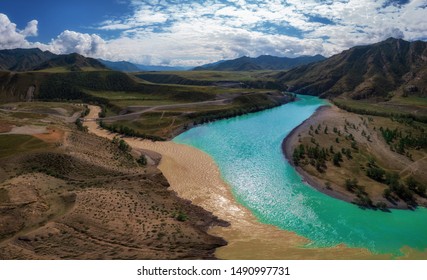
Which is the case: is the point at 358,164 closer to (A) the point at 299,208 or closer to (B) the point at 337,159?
(B) the point at 337,159

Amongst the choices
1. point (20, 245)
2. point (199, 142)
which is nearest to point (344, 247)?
point (20, 245)

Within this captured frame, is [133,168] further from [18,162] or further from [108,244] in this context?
[108,244]

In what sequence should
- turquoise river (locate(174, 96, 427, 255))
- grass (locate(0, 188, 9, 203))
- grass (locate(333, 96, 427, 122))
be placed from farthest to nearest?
grass (locate(333, 96, 427, 122)), turquoise river (locate(174, 96, 427, 255)), grass (locate(0, 188, 9, 203))

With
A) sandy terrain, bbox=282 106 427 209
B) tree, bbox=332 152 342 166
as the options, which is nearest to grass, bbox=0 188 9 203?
sandy terrain, bbox=282 106 427 209

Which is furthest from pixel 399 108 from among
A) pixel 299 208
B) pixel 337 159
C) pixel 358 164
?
pixel 299 208

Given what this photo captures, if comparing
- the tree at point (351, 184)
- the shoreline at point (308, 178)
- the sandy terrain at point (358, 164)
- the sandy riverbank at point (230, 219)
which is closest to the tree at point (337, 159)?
the sandy terrain at point (358, 164)

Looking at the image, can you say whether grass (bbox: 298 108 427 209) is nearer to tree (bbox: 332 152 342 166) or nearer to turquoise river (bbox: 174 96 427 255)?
tree (bbox: 332 152 342 166)

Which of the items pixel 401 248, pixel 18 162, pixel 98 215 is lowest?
pixel 401 248
